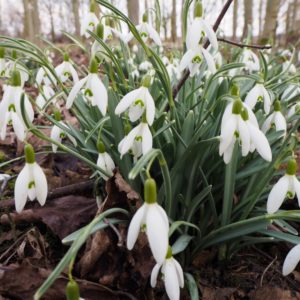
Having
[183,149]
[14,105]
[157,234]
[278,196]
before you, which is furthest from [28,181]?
[278,196]

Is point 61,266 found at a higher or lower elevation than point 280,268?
higher

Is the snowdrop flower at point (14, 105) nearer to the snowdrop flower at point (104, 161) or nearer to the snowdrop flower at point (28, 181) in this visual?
the snowdrop flower at point (28, 181)

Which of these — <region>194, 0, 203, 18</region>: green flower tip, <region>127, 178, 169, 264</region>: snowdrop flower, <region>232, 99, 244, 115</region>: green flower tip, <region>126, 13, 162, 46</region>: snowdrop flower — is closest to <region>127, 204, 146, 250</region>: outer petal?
<region>127, 178, 169, 264</region>: snowdrop flower

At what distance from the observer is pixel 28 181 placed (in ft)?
3.32

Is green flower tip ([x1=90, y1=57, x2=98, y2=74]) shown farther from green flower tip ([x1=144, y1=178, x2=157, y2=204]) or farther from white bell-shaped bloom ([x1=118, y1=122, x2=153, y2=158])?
green flower tip ([x1=144, y1=178, x2=157, y2=204])

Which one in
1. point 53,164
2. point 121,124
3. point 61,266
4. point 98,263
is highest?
point 121,124

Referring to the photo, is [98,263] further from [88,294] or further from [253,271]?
[253,271]

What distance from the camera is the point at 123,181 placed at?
1.39 m

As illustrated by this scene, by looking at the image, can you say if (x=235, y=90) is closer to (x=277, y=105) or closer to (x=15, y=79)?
(x=277, y=105)

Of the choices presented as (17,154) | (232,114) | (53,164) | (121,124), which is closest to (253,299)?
(232,114)

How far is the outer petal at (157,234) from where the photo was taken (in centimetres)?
78

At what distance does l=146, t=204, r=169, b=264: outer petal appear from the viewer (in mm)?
779

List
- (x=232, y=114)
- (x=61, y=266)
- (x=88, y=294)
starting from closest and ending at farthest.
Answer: (x=61, y=266)
(x=232, y=114)
(x=88, y=294)

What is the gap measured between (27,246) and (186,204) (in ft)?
2.12
